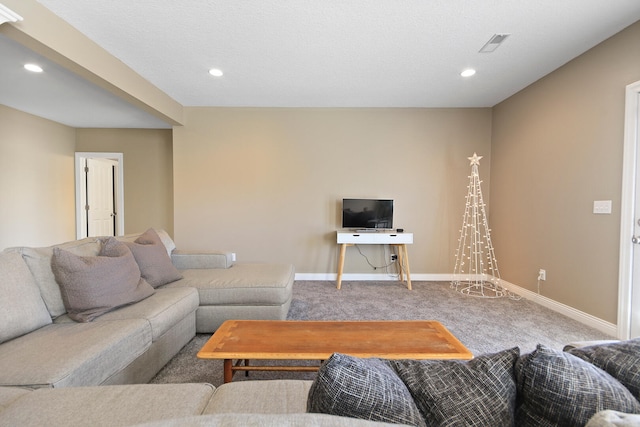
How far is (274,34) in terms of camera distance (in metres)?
2.39

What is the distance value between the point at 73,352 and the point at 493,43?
365cm

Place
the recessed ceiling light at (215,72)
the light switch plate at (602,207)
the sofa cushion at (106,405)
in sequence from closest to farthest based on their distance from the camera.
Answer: the sofa cushion at (106,405) → the light switch plate at (602,207) → the recessed ceiling light at (215,72)

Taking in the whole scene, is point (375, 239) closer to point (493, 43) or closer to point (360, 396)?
point (493, 43)

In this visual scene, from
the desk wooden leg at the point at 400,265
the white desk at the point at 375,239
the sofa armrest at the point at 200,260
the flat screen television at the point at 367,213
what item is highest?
the flat screen television at the point at 367,213

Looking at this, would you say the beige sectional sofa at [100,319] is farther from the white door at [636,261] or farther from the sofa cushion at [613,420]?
the white door at [636,261]

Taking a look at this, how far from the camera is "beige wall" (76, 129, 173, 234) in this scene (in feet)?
16.2

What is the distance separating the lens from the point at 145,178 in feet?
16.3

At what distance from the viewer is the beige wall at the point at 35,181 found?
4.05m

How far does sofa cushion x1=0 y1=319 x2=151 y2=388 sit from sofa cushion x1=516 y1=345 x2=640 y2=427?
1.55m

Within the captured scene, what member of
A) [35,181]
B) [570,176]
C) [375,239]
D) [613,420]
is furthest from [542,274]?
[35,181]

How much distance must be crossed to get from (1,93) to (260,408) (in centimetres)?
522

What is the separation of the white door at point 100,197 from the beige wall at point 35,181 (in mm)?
251

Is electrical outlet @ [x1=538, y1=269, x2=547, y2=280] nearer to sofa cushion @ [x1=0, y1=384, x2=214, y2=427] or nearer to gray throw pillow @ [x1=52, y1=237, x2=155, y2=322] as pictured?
sofa cushion @ [x1=0, y1=384, x2=214, y2=427]

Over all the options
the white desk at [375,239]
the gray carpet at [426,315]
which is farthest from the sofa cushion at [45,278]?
the white desk at [375,239]
